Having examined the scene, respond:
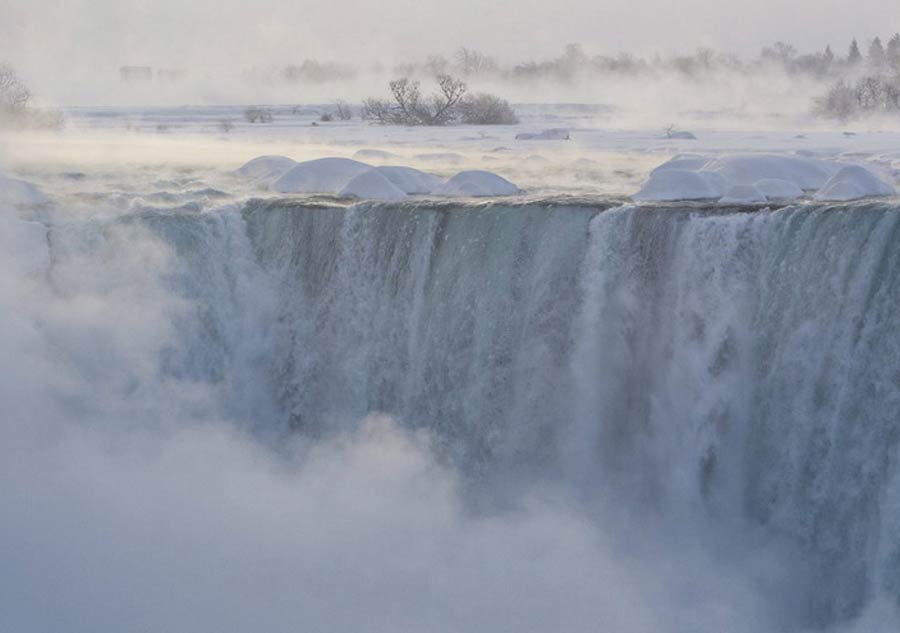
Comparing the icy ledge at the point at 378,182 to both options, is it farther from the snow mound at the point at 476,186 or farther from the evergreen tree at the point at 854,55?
the evergreen tree at the point at 854,55

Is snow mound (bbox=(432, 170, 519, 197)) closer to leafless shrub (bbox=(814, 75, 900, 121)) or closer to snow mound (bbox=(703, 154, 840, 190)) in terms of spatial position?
snow mound (bbox=(703, 154, 840, 190))

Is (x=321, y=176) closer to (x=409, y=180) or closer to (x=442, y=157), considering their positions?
(x=409, y=180)

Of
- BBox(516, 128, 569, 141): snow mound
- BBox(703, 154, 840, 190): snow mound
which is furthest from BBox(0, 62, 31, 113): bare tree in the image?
BBox(703, 154, 840, 190): snow mound

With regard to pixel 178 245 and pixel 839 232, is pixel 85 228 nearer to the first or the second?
pixel 178 245

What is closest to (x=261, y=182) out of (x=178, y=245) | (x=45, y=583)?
(x=178, y=245)

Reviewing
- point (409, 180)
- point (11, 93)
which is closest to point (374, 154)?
point (409, 180)

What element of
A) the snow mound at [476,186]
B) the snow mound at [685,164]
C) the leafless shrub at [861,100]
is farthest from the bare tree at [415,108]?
the snow mound at [476,186]
